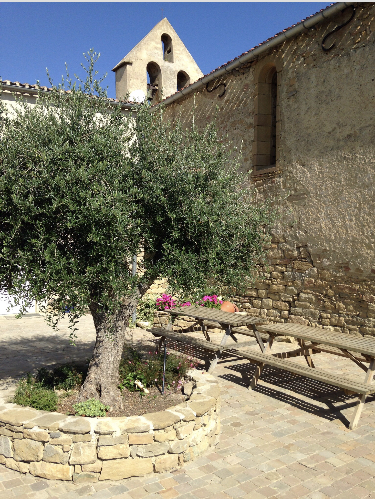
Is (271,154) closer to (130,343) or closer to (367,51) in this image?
(367,51)

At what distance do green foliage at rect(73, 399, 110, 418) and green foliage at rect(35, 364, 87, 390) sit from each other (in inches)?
32.7

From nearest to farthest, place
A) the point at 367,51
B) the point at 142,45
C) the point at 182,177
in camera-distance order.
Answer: the point at 182,177, the point at 367,51, the point at 142,45

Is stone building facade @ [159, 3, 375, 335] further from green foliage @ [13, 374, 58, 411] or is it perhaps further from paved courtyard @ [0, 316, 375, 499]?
green foliage @ [13, 374, 58, 411]

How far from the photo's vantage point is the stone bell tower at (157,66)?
17328 millimetres

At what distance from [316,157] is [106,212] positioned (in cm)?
605

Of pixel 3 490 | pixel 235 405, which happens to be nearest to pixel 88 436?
pixel 3 490

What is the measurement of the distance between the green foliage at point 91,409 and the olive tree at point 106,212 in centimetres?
19

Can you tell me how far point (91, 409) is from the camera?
4492mm

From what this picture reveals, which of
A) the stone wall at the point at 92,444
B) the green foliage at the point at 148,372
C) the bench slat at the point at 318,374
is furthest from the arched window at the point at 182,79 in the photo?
the stone wall at the point at 92,444

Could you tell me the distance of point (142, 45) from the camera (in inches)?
696

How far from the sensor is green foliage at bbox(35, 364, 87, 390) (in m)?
5.38

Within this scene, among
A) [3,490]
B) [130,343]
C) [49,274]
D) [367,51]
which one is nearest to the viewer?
[3,490]

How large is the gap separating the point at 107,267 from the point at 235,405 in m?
2.65

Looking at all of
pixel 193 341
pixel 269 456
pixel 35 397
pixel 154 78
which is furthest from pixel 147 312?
pixel 154 78
